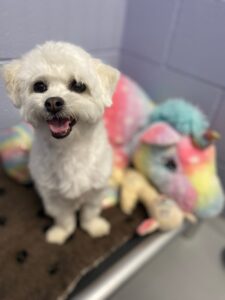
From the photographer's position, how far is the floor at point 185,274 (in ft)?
2.89

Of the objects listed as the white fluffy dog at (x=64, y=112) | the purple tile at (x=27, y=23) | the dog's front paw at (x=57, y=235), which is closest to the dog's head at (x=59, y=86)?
the white fluffy dog at (x=64, y=112)

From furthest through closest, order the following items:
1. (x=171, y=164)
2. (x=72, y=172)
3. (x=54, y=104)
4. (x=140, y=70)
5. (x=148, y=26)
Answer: (x=140, y=70) < (x=148, y=26) < (x=171, y=164) < (x=72, y=172) < (x=54, y=104)

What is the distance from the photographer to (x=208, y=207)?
856mm

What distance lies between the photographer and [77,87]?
1.81 feet

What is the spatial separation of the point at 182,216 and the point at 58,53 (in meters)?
0.58

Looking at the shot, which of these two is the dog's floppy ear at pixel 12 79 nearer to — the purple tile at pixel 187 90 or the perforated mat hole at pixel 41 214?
the perforated mat hole at pixel 41 214

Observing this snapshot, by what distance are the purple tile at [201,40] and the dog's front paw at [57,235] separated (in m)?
0.65

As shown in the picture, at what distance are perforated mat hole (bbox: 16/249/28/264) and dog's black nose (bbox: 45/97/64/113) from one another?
401 millimetres

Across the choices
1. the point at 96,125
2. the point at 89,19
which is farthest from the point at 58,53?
the point at 89,19

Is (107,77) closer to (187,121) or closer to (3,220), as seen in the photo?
(187,121)

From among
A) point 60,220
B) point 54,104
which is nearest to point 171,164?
point 60,220

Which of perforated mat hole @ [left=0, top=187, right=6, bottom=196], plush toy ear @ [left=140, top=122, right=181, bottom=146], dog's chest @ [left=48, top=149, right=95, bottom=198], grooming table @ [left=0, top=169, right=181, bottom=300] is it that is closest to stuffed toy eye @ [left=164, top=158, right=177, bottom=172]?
plush toy ear @ [left=140, top=122, right=181, bottom=146]

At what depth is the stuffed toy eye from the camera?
0.85m

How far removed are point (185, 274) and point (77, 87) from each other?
0.72m
